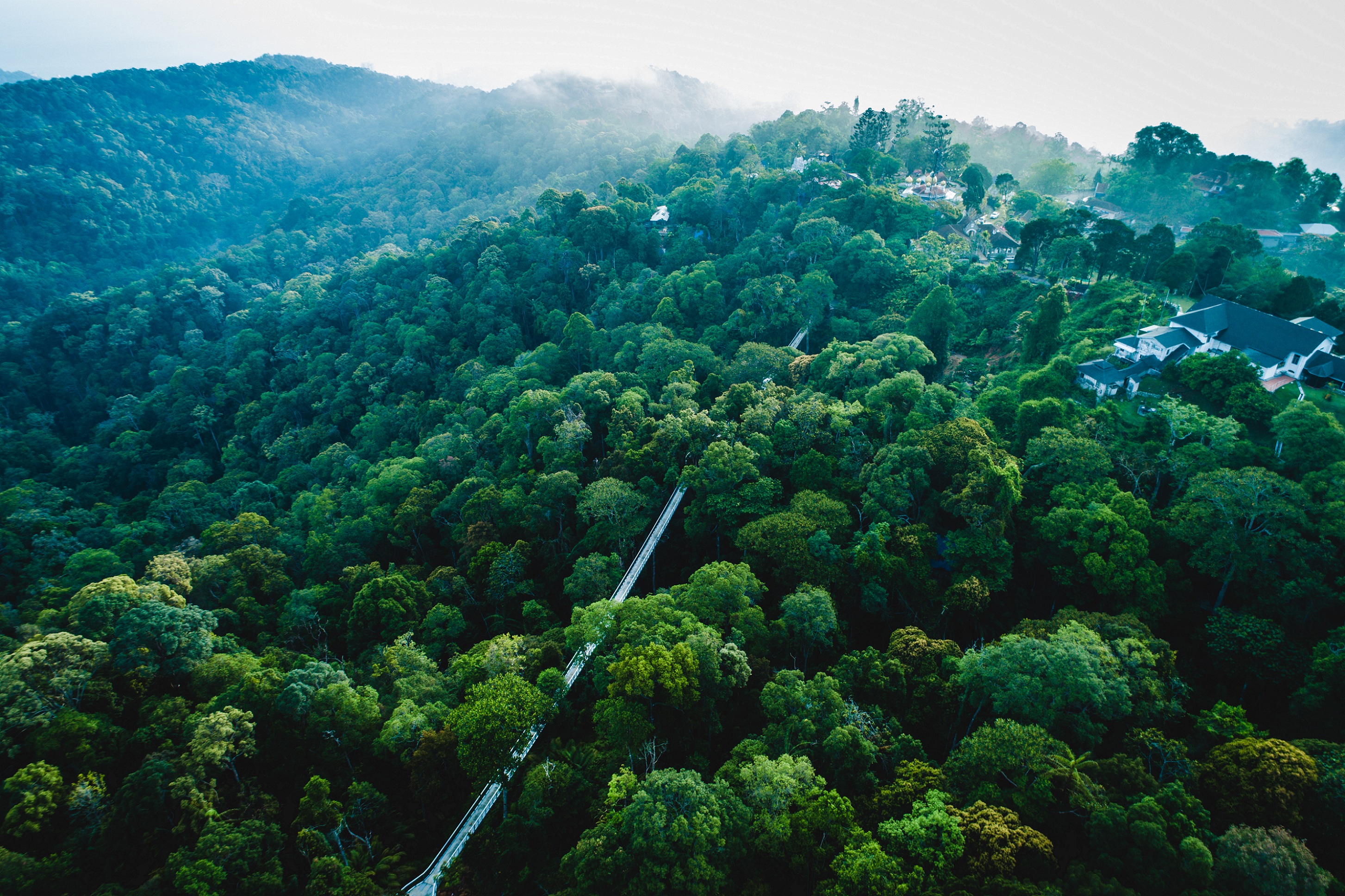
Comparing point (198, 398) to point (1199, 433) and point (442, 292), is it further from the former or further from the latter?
point (1199, 433)

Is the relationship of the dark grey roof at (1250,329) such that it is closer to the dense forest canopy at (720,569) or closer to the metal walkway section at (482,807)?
the dense forest canopy at (720,569)

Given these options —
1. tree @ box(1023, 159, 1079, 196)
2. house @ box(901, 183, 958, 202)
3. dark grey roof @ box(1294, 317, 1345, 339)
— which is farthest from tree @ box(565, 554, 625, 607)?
tree @ box(1023, 159, 1079, 196)

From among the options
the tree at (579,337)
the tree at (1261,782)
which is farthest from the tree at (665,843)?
the tree at (579,337)

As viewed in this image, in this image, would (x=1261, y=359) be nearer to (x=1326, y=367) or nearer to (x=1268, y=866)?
(x=1326, y=367)

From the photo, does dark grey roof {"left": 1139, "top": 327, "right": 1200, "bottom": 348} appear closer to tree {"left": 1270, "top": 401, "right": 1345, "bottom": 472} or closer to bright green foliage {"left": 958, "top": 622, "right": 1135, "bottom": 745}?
tree {"left": 1270, "top": 401, "right": 1345, "bottom": 472}

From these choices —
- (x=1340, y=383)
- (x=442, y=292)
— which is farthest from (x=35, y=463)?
(x=1340, y=383)

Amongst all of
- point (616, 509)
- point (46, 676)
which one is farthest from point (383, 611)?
point (616, 509)
